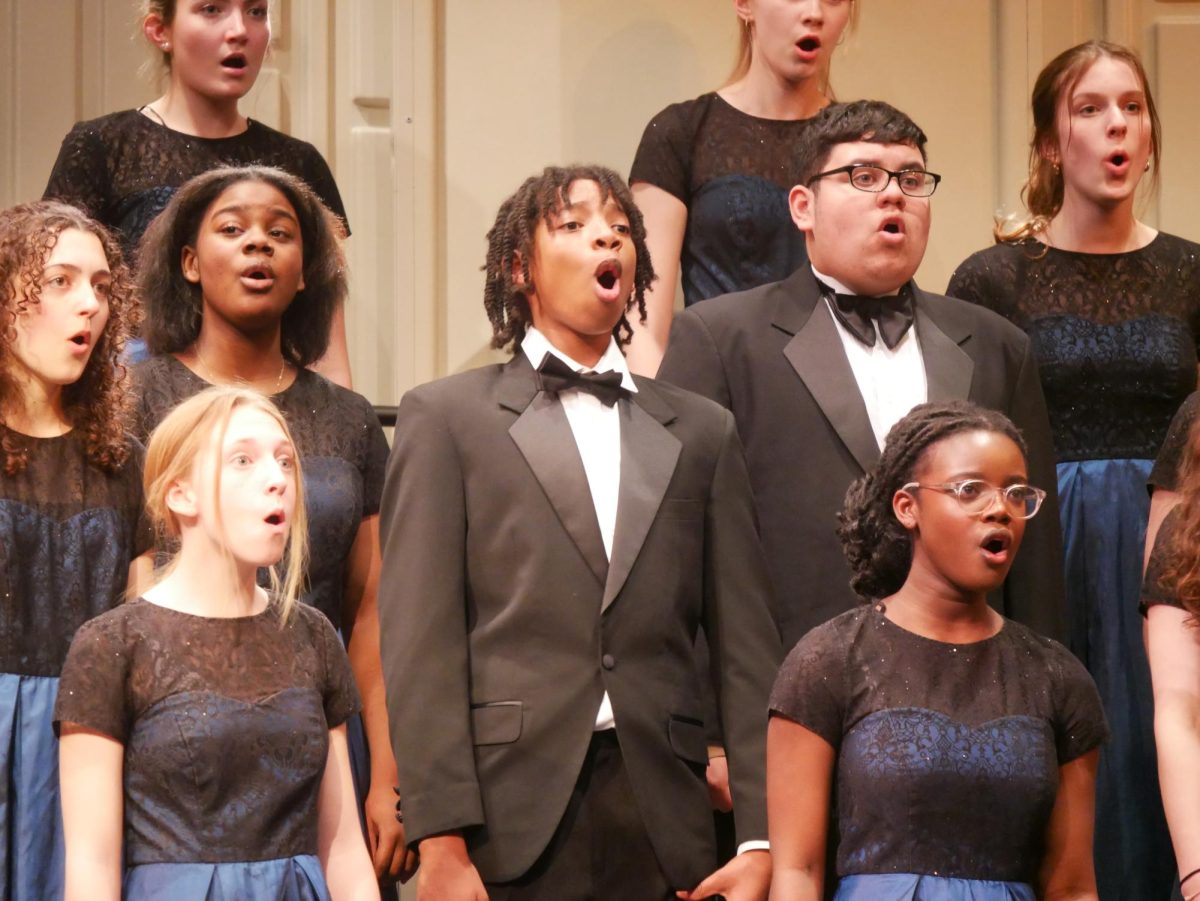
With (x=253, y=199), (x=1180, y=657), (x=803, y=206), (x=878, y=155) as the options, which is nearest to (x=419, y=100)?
(x=253, y=199)

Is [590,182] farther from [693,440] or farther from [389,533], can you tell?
[389,533]

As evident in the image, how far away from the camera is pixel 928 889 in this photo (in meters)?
2.56

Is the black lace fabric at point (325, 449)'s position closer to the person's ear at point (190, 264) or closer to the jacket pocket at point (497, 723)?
the person's ear at point (190, 264)

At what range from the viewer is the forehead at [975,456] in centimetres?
271

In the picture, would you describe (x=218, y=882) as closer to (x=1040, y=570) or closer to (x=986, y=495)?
(x=986, y=495)

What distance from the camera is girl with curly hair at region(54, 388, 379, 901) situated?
2463 mm

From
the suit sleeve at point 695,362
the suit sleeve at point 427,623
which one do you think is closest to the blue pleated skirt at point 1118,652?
the suit sleeve at point 695,362

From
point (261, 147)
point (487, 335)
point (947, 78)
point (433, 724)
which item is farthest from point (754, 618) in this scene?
point (947, 78)

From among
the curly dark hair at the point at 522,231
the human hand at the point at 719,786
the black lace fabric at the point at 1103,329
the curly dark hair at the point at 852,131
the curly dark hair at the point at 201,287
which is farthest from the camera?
the black lace fabric at the point at 1103,329

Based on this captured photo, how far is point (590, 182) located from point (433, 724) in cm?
88

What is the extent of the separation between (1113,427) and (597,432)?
125 cm

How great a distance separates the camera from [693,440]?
2.92 meters

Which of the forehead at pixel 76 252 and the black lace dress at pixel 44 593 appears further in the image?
the forehead at pixel 76 252

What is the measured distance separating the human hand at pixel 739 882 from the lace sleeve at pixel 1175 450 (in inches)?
38.2
